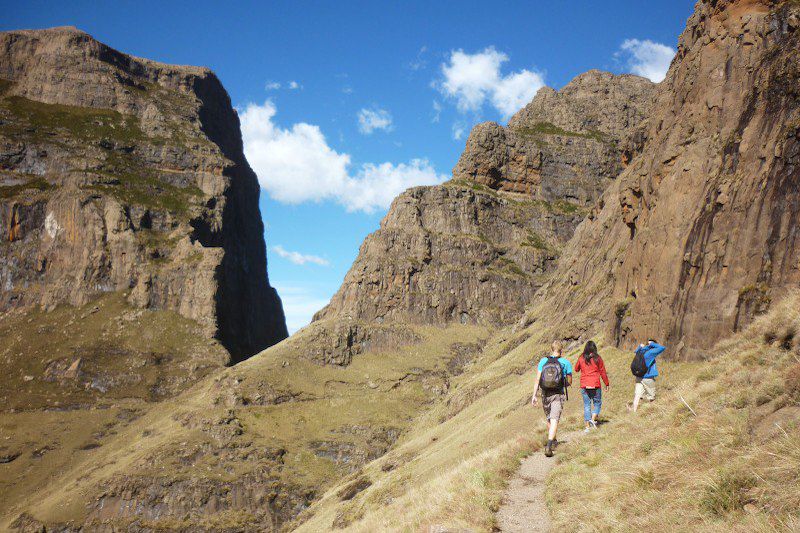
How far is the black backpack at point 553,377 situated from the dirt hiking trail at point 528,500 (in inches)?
77.5

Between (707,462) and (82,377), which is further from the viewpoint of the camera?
(82,377)

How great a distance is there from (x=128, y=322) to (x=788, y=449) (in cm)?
18108

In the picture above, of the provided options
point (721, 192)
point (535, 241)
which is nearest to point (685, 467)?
point (721, 192)

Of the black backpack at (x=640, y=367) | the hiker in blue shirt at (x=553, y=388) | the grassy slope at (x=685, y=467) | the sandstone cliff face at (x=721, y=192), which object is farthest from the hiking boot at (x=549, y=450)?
the sandstone cliff face at (x=721, y=192)

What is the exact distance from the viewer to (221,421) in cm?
11581

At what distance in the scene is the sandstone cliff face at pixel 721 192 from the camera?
23.9m

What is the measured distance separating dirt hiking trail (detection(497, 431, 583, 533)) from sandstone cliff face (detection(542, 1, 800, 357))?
13.9m

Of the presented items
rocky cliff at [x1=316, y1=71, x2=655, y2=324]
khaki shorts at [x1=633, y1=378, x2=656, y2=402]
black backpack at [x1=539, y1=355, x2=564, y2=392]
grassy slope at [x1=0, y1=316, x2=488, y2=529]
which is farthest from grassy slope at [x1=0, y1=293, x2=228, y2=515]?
khaki shorts at [x1=633, y1=378, x2=656, y2=402]

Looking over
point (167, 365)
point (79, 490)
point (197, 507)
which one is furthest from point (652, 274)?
point (167, 365)

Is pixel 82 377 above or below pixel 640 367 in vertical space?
above

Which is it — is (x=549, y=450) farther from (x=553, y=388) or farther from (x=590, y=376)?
(x=590, y=376)

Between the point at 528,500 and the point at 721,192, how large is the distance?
23.2 meters

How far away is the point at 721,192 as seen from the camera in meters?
28.2

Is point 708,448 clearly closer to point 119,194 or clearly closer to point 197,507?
point 197,507
